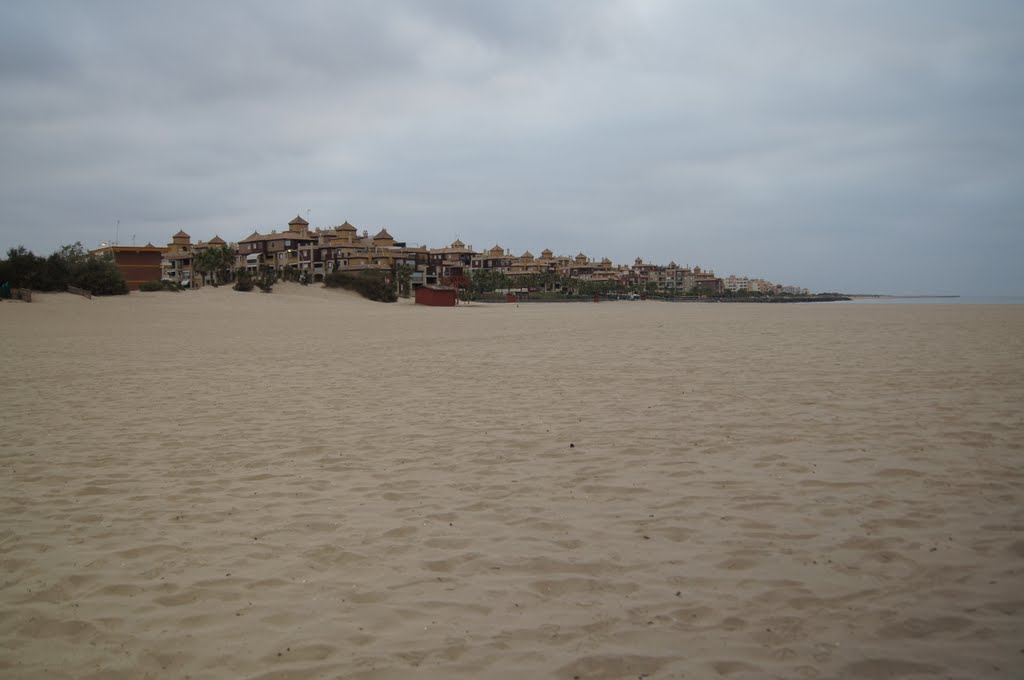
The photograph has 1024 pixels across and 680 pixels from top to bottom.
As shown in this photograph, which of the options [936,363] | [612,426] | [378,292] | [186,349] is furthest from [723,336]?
[378,292]

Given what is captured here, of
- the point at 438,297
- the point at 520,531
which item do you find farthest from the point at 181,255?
the point at 520,531

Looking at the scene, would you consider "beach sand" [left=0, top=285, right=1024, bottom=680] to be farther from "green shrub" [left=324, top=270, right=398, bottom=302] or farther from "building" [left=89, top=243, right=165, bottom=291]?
"building" [left=89, top=243, right=165, bottom=291]

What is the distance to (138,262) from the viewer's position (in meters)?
69.5

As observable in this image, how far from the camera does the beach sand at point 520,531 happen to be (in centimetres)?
355

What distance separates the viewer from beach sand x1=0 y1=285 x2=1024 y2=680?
355cm

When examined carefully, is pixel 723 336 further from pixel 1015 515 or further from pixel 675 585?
pixel 675 585

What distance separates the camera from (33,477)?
22.6ft

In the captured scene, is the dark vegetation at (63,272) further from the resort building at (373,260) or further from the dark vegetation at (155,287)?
the resort building at (373,260)

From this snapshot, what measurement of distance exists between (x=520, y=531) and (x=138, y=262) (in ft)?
248

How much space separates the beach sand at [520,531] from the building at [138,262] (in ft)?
213

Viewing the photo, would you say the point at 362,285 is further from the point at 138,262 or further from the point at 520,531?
the point at 520,531

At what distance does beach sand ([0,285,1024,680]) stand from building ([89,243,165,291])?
6478 centimetres

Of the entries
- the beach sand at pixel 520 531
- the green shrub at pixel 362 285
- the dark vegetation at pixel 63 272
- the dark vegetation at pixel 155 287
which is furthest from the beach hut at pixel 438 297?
the beach sand at pixel 520 531

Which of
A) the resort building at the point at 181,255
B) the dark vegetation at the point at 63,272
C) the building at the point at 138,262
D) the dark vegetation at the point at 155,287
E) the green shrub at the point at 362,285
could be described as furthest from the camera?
the resort building at the point at 181,255
